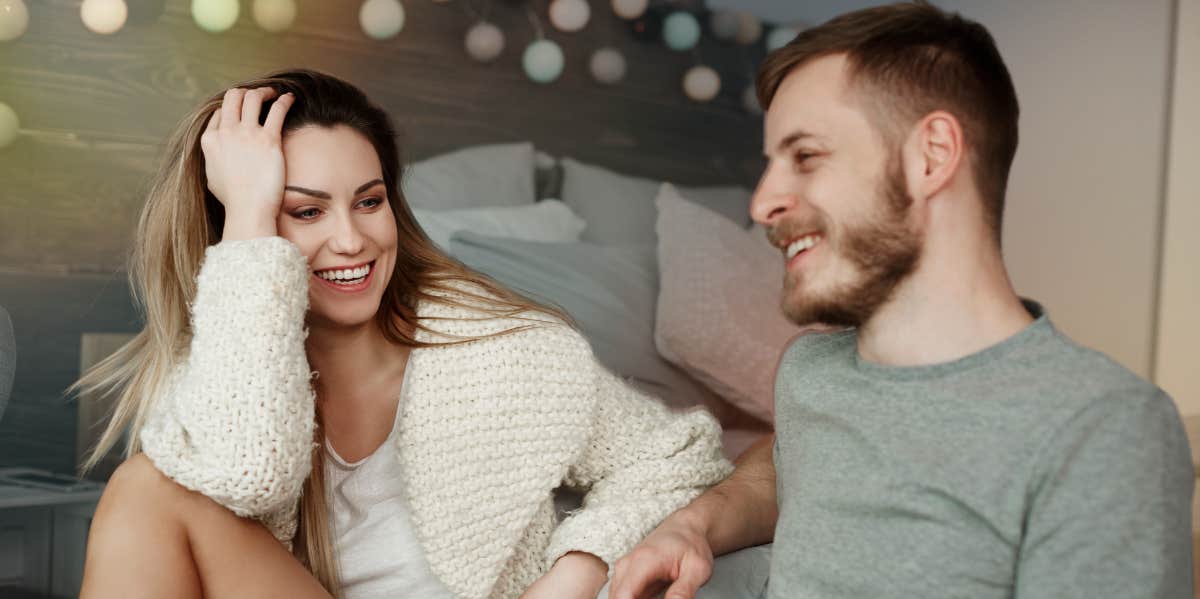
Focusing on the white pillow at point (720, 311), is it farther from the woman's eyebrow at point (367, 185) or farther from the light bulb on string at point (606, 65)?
the woman's eyebrow at point (367, 185)

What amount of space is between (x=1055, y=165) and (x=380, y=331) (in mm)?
2226

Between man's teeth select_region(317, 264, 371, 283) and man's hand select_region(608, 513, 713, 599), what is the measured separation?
52cm

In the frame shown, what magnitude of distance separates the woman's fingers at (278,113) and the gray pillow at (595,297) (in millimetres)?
739

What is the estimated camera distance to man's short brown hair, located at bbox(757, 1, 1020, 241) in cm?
106

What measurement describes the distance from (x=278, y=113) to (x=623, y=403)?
1.98 feet

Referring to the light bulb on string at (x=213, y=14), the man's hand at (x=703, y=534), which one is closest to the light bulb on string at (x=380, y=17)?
the light bulb on string at (x=213, y=14)

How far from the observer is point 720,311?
2246 mm

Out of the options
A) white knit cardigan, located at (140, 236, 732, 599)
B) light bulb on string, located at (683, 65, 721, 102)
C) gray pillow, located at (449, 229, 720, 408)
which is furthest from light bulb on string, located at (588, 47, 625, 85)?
white knit cardigan, located at (140, 236, 732, 599)

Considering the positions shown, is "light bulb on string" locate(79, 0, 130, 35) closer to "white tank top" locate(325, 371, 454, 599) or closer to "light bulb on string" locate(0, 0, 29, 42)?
"light bulb on string" locate(0, 0, 29, 42)

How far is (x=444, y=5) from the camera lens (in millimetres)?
2660

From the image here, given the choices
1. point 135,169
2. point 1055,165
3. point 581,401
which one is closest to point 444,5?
point 135,169

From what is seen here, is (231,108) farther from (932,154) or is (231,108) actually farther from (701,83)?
(701,83)

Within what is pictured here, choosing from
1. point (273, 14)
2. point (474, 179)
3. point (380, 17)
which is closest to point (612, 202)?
point (474, 179)

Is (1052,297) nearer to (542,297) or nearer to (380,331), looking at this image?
(542,297)
